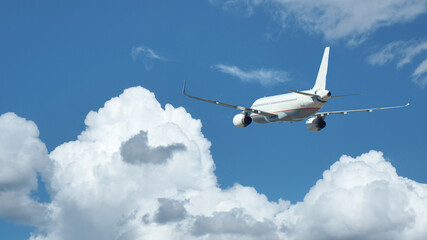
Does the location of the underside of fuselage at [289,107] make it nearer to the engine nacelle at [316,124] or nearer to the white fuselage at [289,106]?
the white fuselage at [289,106]

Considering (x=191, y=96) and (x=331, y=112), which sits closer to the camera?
(x=191, y=96)

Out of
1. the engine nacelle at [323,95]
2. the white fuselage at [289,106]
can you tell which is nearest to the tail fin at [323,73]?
the engine nacelle at [323,95]

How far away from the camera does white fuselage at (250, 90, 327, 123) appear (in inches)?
5148

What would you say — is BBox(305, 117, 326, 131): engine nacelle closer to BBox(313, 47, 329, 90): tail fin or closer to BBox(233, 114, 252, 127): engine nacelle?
BBox(313, 47, 329, 90): tail fin

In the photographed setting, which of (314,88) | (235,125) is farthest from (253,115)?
(314,88)

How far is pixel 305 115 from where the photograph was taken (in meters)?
133

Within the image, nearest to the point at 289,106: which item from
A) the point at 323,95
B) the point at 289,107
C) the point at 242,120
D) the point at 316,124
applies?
the point at 289,107

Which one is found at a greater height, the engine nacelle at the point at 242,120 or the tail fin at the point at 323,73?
the tail fin at the point at 323,73

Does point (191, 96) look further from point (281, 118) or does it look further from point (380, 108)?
point (380, 108)

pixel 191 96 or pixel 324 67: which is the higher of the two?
pixel 324 67

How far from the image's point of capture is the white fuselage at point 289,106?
429 ft

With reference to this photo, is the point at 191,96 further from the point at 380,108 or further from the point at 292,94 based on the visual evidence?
the point at 380,108

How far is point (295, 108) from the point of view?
13238 centimetres

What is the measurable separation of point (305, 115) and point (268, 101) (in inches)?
327
